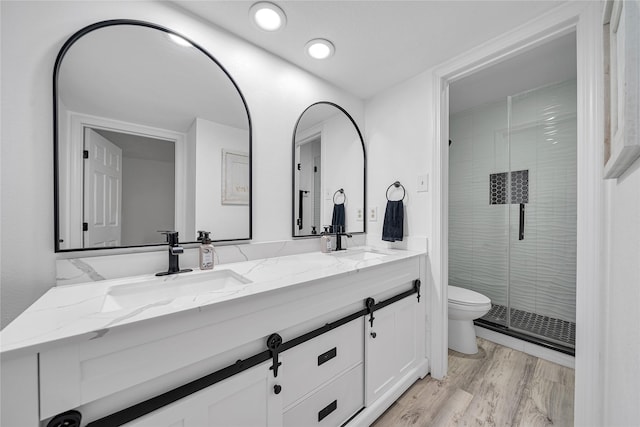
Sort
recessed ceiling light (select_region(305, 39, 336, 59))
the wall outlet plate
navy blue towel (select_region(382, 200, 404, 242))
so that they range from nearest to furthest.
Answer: recessed ceiling light (select_region(305, 39, 336, 59)) → navy blue towel (select_region(382, 200, 404, 242)) → the wall outlet plate

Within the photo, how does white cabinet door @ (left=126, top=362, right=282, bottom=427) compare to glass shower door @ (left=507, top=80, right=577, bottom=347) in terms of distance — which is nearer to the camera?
white cabinet door @ (left=126, top=362, right=282, bottom=427)

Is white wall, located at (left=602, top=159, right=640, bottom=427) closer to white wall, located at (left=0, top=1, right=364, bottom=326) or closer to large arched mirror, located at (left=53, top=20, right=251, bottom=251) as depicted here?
large arched mirror, located at (left=53, top=20, right=251, bottom=251)

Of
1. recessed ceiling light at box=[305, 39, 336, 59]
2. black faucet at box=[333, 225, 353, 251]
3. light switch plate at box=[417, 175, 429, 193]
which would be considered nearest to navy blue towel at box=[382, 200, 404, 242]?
light switch plate at box=[417, 175, 429, 193]

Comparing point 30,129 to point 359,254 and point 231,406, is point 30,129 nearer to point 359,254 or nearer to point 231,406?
point 231,406

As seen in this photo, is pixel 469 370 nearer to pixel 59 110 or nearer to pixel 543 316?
pixel 543 316

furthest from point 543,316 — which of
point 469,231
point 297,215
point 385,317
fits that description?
point 297,215

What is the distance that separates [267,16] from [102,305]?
1437 millimetres

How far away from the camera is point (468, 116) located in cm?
265

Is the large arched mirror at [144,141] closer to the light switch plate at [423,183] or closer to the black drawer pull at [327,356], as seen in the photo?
the black drawer pull at [327,356]

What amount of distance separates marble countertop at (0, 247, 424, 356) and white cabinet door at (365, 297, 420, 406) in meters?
0.36

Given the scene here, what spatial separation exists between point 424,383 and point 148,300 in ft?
5.57

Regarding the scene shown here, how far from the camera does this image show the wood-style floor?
1320 millimetres

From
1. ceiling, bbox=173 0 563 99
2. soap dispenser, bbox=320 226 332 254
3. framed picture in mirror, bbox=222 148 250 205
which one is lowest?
soap dispenser, bbox=320 226 332 254

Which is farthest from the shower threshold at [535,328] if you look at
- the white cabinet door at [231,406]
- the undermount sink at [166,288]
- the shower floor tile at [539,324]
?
the undermount sink at [166,288]
